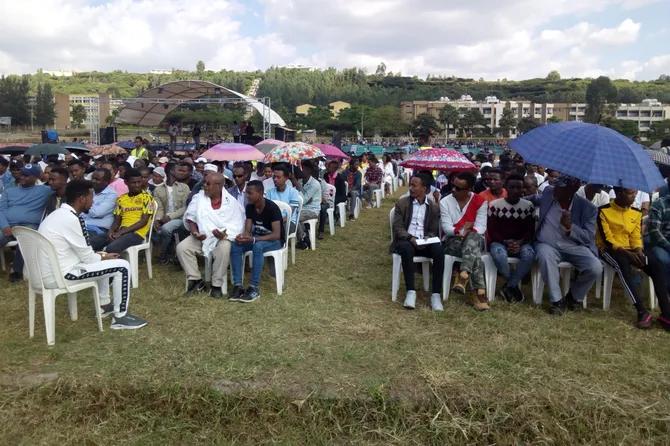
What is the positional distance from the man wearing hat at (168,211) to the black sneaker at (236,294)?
5.11ft

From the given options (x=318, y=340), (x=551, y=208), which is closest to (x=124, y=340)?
(x=318, y=340)

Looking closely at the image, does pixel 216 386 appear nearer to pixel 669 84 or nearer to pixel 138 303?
pixel 138 303

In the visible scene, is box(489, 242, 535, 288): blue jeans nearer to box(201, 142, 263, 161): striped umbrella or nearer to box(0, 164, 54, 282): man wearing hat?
box(0, 164, 54, 282): man wearing hat

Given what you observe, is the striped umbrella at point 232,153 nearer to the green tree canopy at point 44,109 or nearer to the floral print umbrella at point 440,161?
the floral print umbrella at point 440,161

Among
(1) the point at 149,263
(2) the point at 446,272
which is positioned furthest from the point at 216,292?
(2) the point at 446,272

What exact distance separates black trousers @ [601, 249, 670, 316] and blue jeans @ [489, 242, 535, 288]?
68cm

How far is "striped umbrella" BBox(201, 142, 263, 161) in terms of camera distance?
8578mm

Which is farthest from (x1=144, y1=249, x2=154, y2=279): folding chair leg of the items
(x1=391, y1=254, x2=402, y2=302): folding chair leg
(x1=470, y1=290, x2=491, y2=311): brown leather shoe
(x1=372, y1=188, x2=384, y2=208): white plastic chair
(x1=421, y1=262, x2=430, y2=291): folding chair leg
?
(x1=372, y1=188, x2=384, y2=208): white plastic chair

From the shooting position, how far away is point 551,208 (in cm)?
481

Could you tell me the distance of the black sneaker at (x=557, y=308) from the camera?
456 centimetres

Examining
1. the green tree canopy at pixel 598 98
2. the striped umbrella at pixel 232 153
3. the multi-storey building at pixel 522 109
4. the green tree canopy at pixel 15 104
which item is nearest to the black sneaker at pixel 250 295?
the striped umbrella at pixel 232 153

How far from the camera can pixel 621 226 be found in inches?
180

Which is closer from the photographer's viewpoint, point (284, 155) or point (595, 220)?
point (595, 220)

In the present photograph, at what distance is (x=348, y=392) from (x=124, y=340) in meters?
1.86
